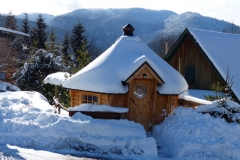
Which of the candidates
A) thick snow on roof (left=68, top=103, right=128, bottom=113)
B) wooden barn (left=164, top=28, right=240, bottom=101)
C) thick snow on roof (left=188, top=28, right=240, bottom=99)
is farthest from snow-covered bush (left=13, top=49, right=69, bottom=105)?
thick snow on roof (left=68, top=103, right=128, bottom=113)

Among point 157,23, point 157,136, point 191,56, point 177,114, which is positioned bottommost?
point 157,136

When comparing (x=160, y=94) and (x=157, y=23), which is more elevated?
(x=157, y=23)

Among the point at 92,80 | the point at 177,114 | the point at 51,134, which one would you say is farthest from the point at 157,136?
the point at 51,134

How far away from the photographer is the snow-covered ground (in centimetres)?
924

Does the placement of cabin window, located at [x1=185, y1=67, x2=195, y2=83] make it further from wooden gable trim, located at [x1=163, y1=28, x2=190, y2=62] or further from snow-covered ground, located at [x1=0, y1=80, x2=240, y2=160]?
snow-covered ground, located at [x1=0, y1=80, x2=240, y2=160]

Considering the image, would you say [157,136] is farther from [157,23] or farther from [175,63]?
[157,23]

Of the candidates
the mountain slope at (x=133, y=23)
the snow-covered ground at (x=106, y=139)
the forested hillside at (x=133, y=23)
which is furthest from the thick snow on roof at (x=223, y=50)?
the mountain slope at (x=133, y=23)

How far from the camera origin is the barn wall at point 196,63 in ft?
53.8


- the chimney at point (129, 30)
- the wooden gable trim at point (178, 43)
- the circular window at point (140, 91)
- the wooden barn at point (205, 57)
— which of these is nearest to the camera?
the circular window at point (140, 91)

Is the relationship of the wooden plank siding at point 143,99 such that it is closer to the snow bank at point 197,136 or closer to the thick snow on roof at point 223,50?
the snow bank at point 197,136

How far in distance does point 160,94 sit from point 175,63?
7.53 metres

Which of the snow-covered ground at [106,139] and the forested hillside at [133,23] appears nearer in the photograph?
the snow-covered ground at [106,139]

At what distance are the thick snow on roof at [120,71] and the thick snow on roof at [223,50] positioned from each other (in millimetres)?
3352

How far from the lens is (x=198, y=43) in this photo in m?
16.7
